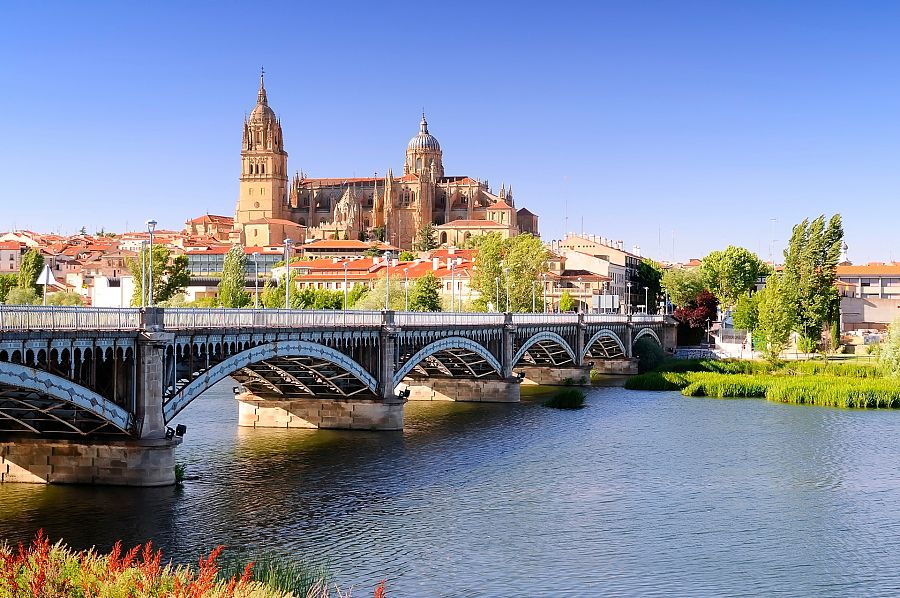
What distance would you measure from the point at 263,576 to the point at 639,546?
1048cm

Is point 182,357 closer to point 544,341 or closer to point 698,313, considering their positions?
point 544,341

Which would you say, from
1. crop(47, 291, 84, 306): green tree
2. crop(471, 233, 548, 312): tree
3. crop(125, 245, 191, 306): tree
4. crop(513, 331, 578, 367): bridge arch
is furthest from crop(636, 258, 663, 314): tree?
crop(513, 331, 578, 367): bridge arch

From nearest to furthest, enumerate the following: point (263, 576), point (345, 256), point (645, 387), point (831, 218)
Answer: point (263, 576) < point (645, 387) < point (831, 218) < point (345, 256)

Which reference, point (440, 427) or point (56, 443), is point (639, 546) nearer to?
point (56, 443)

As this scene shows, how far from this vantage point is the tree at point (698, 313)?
12169 centimetres

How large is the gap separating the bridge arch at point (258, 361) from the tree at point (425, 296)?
6103 centimetres

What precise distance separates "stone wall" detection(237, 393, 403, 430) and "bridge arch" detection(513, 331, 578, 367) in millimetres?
19353

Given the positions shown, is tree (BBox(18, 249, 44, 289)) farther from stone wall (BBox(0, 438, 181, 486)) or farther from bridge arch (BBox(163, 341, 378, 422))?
stone wall (BBox(0, 438, 181, 486))

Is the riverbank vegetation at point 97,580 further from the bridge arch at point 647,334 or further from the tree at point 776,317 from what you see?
the bridge arch at point 647,334

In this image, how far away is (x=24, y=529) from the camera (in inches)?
1107

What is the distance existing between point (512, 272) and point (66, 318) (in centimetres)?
8787

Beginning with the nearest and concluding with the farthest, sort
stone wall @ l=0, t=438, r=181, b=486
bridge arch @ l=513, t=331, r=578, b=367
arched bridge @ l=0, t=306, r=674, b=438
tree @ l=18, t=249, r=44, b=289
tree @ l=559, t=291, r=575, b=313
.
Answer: arched bridge @ l=0, t=306, r=674, b=438 → stone wall @ l=0, t=438, r=181, b=486 → bridge arch @ l=513, t=331, r=578, b=367 → tree @ l=18, t=249, r=44, b=289 → tree @ l=559, t=291, r=575, b=313

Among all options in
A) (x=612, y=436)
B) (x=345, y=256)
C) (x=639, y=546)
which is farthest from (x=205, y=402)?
(x=345, y=256)

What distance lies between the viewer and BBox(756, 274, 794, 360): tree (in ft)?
285
